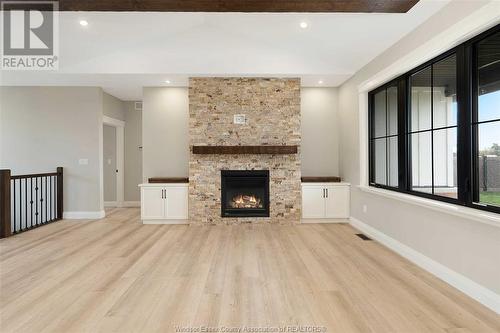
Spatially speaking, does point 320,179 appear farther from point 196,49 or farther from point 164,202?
point 196,49

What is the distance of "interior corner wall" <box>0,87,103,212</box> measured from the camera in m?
5.71

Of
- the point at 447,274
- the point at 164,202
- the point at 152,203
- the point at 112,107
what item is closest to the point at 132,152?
the point at 112,107

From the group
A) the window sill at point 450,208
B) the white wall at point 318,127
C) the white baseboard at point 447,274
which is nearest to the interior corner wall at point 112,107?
the white wall at point 318,127

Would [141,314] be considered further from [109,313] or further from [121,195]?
[121,195]

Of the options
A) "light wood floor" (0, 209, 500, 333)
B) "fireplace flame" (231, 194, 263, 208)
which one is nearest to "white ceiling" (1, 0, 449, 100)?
"fireplace flame" (231, 194, 263, 208)

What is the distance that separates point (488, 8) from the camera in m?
2.20

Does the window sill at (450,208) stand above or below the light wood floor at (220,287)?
above

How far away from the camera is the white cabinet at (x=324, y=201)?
17.5ft

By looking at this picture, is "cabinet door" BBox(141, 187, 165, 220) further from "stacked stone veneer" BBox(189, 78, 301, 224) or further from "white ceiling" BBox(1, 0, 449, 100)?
"white ceiling" BBox(1, 0, 449, 100)

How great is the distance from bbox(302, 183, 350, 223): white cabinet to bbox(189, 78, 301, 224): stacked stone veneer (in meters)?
0.18

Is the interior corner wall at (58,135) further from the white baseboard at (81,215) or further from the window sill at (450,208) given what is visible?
the window sill at (450,208)

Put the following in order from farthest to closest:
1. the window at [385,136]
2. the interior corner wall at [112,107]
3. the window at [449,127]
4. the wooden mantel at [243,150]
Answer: the interior corner wall at [112,107], the wooden mantel at [243,150], the window at [385,136], the window at [449,127]

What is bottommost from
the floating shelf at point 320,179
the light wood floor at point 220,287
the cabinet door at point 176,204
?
the light wood floor at point 220,287

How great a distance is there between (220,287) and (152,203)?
314 centimetres
